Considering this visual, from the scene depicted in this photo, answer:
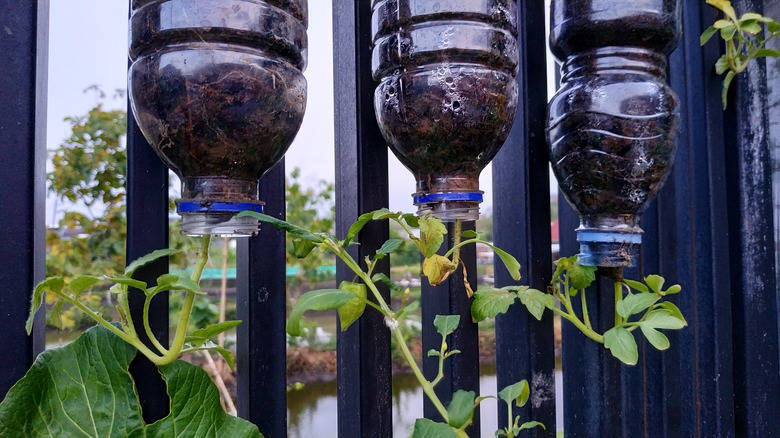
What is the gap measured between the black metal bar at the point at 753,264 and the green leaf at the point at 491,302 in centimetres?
51

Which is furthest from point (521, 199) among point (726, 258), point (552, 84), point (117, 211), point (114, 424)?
point (117, 211)

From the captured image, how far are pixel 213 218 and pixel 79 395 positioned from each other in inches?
7.1

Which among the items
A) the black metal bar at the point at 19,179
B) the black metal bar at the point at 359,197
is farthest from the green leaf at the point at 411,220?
the black metal bar at the point at 19,179

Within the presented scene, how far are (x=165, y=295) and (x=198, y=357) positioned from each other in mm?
2288

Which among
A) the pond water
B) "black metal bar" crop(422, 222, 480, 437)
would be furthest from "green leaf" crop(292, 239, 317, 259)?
the pond water

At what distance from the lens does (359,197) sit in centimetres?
57

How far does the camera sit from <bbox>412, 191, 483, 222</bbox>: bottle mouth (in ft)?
1.56

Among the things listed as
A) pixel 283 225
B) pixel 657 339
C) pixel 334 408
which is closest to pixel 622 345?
pixel 657 339

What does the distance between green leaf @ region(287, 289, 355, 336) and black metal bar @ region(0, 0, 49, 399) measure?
10.0 inches

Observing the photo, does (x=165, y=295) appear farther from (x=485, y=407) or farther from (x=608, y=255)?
(x=485, y=407)

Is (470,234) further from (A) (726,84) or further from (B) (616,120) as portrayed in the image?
(A) (726,84)

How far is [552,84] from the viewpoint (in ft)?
2.61

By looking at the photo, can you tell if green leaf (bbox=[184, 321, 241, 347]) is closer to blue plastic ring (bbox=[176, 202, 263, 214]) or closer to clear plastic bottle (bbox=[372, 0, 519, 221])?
blue plastic ring (bbox=[176, 202, 263, 214])

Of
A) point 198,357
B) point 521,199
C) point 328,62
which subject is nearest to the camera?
point 521,199
